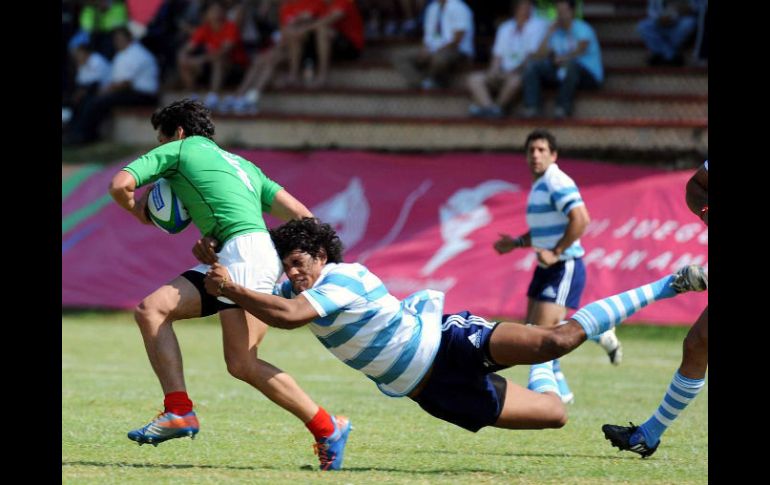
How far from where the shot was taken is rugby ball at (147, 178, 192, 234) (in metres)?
7.25

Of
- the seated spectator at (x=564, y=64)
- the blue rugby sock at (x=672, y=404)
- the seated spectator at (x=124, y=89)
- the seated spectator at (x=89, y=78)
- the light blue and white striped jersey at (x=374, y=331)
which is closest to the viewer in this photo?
the light blue and white striped jersey at (x=374, y=331)

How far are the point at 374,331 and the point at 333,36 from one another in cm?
1441

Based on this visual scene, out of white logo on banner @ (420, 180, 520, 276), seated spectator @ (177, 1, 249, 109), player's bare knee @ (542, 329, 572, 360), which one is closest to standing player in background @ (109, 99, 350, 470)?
player's bare knee @ (542, 329, 572, 360)

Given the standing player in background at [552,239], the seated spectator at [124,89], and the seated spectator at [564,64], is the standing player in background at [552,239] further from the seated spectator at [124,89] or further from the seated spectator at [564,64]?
the seated spectator at [124,89]

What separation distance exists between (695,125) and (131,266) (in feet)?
24.7

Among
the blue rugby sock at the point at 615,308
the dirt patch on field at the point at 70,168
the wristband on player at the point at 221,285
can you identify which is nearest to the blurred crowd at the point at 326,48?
the dirt patch on field at the point at 70,168

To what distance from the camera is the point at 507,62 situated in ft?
60.6

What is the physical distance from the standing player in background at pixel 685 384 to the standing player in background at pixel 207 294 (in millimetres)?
1568

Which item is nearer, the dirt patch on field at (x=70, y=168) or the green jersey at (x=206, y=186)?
the green jersey at (x=206, y=186)

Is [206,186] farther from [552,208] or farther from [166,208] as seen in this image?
[552,208]

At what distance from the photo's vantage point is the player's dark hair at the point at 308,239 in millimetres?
6500

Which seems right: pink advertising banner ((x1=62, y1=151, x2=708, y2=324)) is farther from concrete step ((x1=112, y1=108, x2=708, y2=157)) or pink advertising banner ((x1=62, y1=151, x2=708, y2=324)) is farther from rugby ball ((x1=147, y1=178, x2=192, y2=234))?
rugby ball ((x1=147, y1=178, x2=192, y2=234))
